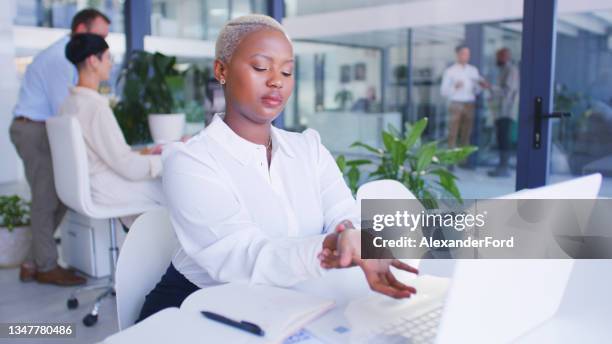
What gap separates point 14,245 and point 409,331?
359 centimetres

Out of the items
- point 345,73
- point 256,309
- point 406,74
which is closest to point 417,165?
point 406,74

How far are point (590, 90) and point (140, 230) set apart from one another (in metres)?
2.40

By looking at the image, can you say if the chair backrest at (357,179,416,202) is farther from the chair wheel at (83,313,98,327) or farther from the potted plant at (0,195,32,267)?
the potted plant at (0,195,32,267)

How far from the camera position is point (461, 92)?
3143 millimetres

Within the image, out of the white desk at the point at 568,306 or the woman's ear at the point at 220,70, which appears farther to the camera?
the woman's ear at the point at 220,70

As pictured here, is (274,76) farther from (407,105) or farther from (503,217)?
(407,105)

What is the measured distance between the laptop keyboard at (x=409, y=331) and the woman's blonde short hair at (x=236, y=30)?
773 millimetres

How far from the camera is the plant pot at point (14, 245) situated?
3.70 m

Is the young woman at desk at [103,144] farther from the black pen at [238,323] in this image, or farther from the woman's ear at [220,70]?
the black pen at [238,323]

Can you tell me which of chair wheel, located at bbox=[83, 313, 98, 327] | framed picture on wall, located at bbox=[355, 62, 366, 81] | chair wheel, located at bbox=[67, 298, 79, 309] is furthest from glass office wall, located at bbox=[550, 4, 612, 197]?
chair wheel, located at bbox=[67, 298, 79, 309]

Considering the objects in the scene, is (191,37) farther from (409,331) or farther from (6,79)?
(409,331)

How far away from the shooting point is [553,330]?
1.00 meters

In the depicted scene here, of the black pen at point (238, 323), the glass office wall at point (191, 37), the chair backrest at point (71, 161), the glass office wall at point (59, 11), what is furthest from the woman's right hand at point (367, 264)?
the glass office wall at point (59, 11)

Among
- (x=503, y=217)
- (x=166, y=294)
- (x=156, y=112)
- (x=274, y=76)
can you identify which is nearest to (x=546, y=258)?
(x=503, y=217)
